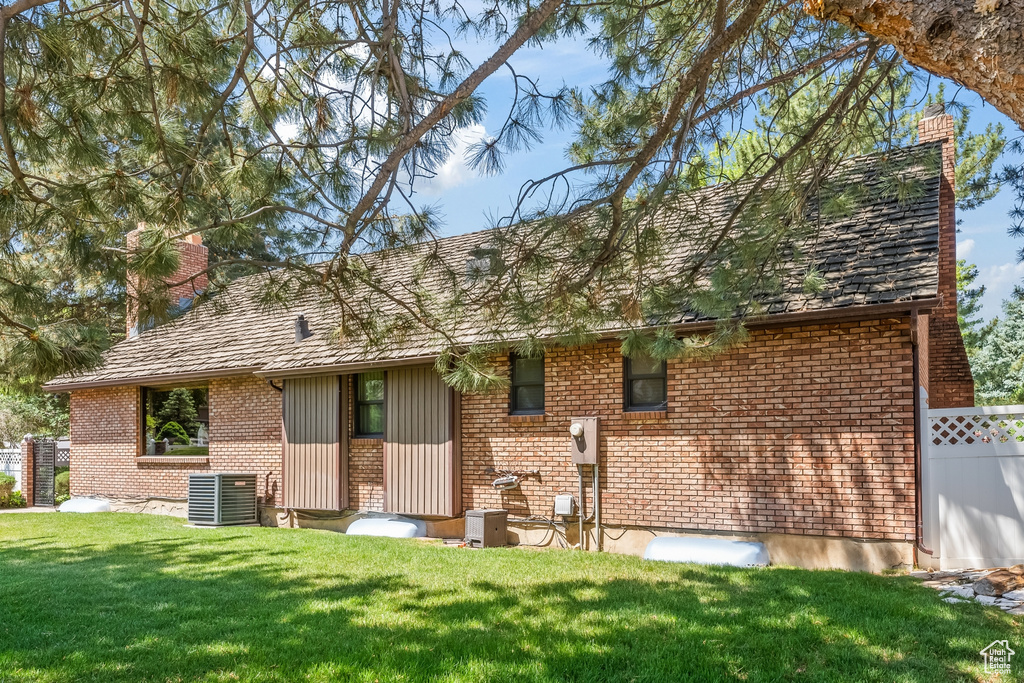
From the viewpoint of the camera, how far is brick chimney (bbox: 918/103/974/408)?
37.3 feet

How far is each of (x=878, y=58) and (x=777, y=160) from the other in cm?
188

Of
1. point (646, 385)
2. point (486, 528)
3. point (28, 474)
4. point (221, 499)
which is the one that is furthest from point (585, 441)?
point (28, 474)

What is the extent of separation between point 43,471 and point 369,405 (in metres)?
11.2

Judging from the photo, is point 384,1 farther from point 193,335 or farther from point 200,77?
point 193,335

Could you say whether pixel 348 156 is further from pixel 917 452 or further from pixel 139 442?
pixel 139 442

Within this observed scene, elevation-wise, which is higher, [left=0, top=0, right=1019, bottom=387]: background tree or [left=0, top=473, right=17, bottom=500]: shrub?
[left=0, top=0, right=1019, bottom=387]: background tree

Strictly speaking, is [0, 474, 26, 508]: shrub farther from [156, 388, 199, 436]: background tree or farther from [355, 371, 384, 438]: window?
[355, 371, 384, 438]: window

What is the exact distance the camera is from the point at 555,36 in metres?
6.95

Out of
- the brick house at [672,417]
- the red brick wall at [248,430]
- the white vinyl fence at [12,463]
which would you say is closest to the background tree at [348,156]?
the brick house at [672,417]

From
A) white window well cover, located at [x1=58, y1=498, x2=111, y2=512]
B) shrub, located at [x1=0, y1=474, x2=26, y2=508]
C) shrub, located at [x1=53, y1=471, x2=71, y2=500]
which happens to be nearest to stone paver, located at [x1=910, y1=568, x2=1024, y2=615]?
white window well cover, located at [x1=58, y1=498, x2=111, y2=512]

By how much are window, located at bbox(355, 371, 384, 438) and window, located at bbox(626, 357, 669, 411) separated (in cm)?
467

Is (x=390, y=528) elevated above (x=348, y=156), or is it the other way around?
(x=348, y=156)

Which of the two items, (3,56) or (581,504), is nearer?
(3,56)

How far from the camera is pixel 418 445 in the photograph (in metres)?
12.2
